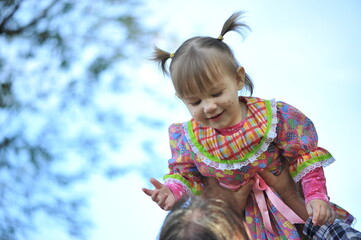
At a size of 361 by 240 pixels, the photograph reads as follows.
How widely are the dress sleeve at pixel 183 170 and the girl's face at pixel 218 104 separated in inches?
4.4

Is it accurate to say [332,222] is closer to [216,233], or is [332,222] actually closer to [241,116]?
[241,116]

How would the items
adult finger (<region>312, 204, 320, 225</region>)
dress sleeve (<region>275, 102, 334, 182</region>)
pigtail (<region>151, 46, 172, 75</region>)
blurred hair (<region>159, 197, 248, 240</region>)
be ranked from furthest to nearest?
pigtail (<region>151, 46, 172, 75</region>)
dress sleeve (<region>275, 102, 334, 182</region>)
adult finger (<region>312, 204, 320, 225</region>)
blurred hair (<region>159, 197, 248, 240</region>)

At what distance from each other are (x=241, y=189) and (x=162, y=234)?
0.51 metres

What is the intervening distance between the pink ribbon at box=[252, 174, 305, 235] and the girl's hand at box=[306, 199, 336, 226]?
9 cm

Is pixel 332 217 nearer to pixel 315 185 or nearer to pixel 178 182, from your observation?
pixel 315 185

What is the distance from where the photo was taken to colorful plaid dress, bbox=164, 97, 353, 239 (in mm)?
1188

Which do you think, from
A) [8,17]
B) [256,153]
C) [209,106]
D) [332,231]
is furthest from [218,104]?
[8,17]

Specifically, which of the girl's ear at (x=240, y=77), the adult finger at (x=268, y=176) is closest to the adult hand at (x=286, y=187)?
the adult finger at (x=268, y=176)

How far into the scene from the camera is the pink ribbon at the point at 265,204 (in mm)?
1194

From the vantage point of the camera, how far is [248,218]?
1.26m

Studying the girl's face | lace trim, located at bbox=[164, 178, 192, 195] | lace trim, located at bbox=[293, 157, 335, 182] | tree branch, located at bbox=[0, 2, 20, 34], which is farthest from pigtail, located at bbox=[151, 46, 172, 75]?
tree branch, located at bbox=[0, 2, 20, 34]

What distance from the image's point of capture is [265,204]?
123 cm

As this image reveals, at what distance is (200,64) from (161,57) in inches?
7.3

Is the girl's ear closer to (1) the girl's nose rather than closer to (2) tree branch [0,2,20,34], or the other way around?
(1) the girl's nose
